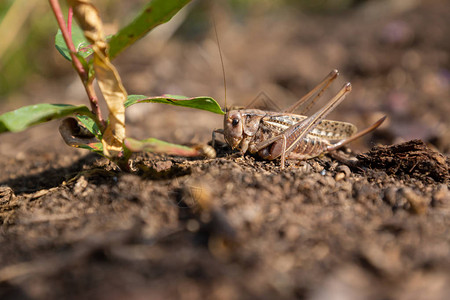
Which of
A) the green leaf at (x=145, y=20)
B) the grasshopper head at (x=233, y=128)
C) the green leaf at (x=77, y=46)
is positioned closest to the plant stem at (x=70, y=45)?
the green leaf at (x=77, y=46)

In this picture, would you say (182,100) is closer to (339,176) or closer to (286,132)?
(286,132)

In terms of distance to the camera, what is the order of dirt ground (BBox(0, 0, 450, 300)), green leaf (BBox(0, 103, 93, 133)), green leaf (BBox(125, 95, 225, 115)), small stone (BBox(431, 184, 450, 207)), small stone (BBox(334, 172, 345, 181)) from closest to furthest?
dirt ground (BBox(0, 0, 450, 300))
green leaf (BBox(0, 103, 93, 133))
small stone (BBox(431, 184, 450, 207))
green leaf (BBox(125, 95, 225, 115))
small stone (BBox(334, 172, 345, 181))

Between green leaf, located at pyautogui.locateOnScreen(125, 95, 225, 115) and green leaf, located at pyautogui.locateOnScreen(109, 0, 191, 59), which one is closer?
green leaf, located at pyautogui.locateOnScreen(109, 0, 191, 59)

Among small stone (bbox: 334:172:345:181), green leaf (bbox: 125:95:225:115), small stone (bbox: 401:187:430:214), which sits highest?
green leaf (bbox: 125:95:225:115)

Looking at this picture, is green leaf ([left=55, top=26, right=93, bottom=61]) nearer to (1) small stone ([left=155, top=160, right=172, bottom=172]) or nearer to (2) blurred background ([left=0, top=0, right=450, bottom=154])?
(1) small stone ([left=155, top=160, right=172, bottom=172])

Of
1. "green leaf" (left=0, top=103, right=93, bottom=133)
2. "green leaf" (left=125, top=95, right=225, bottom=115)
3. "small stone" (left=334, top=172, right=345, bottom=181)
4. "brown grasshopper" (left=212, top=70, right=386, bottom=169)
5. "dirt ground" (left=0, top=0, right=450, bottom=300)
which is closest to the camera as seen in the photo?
"dirt ground" (left=0, top=0, right=450, bottom=300)

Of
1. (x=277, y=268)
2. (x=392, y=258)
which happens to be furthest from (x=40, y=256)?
(x=392, y=258)

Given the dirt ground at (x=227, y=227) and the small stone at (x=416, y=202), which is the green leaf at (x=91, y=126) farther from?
the small stone at (x=416, y=202)

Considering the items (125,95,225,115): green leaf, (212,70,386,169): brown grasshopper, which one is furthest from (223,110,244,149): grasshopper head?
(125,95,225,115): green leaf
